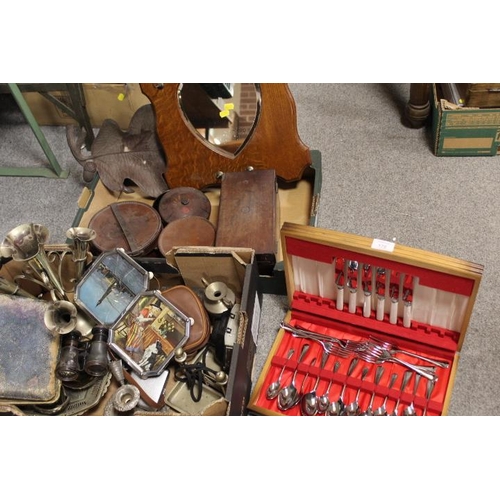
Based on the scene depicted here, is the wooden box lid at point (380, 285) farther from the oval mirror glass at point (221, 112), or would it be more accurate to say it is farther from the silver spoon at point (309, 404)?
the oval mirror glass at point (221, 112)

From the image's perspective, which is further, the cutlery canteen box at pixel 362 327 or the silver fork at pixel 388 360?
the silver fork at pixel 388 360

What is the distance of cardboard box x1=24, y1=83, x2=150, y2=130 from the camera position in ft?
8.52

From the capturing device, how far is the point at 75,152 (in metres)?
2.31

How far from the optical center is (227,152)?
2.29m

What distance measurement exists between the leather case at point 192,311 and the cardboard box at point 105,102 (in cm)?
101

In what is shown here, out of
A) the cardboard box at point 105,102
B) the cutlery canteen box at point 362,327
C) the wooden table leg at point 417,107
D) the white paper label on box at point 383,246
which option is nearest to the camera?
the white paper label on box at point 383,246

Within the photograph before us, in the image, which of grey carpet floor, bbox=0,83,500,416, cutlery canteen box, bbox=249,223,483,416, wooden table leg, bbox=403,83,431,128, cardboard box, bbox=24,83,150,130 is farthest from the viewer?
cardboard box, bbox=24,83,150,130

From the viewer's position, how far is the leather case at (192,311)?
1878 millimetres

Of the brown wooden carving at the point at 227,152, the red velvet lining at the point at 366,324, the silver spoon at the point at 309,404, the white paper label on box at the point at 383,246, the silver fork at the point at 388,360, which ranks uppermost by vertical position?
the brown wooden carving at the point at 227,152

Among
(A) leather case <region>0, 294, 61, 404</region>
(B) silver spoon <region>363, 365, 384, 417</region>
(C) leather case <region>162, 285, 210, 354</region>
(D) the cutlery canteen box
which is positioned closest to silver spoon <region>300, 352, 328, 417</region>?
(D) the cutlery canteen box

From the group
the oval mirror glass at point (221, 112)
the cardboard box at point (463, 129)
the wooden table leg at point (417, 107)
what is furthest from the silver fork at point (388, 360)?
the wooden table leg at point (417, 107)

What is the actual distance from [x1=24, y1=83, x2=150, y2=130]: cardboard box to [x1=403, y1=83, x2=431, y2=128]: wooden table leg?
3.91 ft

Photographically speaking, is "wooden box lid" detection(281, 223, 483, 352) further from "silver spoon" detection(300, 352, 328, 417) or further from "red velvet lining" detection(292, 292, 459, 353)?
"silver spoon" detection(300, 352, 328, 417)

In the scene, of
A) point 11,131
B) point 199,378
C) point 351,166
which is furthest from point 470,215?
point 11,131
